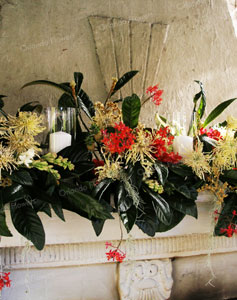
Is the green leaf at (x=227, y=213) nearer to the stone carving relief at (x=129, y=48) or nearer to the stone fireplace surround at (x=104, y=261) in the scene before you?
the stone fireplace surround at (x=104, y=261)

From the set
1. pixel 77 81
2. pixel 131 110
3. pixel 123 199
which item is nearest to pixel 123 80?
pixel 77 81

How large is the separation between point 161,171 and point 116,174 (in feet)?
0.51

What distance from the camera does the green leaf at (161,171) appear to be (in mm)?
1166

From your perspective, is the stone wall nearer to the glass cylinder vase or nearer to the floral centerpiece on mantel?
the floral centerpiece on mantel

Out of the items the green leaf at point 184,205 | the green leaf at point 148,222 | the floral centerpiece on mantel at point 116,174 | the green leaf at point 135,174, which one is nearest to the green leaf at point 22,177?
the floral centerpiece on mantel at point 116,174

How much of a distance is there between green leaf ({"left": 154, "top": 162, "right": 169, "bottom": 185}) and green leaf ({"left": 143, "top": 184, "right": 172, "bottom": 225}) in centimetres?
8

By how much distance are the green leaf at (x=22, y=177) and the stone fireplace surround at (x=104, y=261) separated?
0.28 meters

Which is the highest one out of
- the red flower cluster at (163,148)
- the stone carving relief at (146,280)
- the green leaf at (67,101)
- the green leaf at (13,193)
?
the green leaf at (67,101)

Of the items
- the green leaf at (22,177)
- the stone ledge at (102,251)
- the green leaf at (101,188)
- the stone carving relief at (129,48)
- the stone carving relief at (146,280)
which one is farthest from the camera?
the stone carving relief at (129,48)

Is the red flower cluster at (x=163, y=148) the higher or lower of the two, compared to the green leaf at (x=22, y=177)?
higher

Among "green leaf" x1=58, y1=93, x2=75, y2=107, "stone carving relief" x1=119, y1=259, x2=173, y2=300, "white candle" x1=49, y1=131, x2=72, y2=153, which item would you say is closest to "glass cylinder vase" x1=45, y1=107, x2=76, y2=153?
"white candle" x1=49, y1=131, x2=72, y2=153

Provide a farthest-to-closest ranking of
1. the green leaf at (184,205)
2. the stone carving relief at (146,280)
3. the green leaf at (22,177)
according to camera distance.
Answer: the stone carving relief at (146,280), the green leaf at (184,205), the green leaf at (22,177)

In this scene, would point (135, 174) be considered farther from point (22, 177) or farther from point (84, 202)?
point (22, 177)

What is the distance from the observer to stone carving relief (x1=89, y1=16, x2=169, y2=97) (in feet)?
5.51
